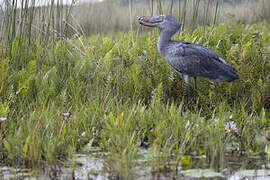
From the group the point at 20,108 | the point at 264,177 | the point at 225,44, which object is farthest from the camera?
the point at 225,44

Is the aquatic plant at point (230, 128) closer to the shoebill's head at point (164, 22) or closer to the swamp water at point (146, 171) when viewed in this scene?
the swamp water at point (146, 171)

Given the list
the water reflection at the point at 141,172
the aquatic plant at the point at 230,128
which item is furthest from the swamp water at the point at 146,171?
the aquatic plant at the point at 230,128

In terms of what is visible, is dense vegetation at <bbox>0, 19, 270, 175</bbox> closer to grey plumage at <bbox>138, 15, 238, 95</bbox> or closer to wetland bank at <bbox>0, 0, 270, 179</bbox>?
wetland bank at <bbox>0, 0, 270, 179</bbox>

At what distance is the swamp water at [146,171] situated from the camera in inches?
104

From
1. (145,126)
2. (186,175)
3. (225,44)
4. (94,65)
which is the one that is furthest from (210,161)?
(225,44)

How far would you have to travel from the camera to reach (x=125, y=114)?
3453mm

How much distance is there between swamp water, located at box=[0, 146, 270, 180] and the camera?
264 centimetres

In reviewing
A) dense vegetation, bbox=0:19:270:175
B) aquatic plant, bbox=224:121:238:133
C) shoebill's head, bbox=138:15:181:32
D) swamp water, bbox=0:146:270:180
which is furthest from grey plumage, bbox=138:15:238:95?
swamp water, bbox=0:146:270:180

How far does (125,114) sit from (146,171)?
2.70 ft

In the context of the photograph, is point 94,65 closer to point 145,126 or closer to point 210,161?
point 145,126

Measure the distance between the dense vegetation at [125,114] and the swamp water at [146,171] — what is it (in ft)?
0.27

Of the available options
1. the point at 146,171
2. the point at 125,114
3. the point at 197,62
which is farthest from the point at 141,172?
the point at 197,62

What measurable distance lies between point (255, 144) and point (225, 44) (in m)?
3.53

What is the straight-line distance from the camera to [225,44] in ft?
21.3
